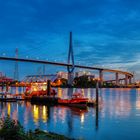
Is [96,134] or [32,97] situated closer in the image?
[96,134]

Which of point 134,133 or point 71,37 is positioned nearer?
point 134,133

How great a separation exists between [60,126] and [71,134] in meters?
4.22

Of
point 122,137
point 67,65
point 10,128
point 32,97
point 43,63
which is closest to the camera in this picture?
point 10,128

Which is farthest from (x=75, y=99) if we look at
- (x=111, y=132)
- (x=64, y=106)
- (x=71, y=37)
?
(x=71, y=37)

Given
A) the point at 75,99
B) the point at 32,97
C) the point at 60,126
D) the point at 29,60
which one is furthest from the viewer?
the point at 29,60

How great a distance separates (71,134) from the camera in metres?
21.1

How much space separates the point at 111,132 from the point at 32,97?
1178 inches

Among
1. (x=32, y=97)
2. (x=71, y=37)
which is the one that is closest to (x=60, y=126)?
(x=32, y=97)

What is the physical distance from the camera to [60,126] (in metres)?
25.2

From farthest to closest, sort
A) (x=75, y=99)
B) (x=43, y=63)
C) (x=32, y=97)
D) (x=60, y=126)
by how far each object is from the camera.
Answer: (x=43, y=63), (x=32, y=97), (x=75, y=99), (x=60, y=126)

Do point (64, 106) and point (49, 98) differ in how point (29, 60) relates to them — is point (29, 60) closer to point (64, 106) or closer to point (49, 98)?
point (49, 98)

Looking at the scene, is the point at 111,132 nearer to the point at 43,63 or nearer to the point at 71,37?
the point at 43,63

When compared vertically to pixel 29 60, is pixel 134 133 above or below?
below

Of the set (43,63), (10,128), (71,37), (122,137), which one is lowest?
(122,137)
